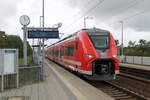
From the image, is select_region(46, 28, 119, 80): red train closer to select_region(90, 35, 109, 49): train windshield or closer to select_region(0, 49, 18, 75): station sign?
select_region(90, 35, 109, 49): train windshield

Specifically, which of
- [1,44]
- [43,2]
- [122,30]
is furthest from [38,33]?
[1,44]

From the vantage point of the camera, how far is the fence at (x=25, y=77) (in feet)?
31.7

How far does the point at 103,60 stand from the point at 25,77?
4.27 meters

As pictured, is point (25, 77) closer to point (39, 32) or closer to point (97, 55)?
point (97, 55)

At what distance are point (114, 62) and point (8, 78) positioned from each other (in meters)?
5.81

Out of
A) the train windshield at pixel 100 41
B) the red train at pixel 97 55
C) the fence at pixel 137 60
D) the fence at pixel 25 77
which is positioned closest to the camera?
the fence at pixel 25 77

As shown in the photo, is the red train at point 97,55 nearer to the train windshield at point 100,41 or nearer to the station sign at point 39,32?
the train windshield at point 100,41

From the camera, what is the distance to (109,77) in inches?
483

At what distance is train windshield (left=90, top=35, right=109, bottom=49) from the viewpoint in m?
12.9

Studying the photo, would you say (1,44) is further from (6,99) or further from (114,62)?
(6,99)

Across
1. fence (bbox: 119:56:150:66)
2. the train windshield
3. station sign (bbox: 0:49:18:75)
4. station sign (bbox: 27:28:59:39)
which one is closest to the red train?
the train windshield

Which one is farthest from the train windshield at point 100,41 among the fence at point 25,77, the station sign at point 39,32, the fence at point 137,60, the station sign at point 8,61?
the fence at point 137,60

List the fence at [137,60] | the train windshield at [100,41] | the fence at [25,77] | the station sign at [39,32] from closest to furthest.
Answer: the fence at [25,77] → the train windshield at [100,41] → the station sign at [39,32] → the fence at [137,60]

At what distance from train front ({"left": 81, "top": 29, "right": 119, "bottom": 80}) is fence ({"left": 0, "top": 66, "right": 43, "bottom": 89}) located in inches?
109
